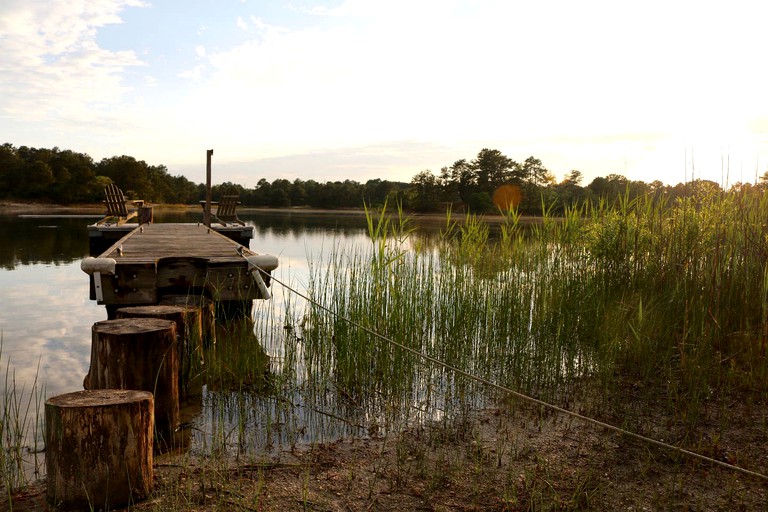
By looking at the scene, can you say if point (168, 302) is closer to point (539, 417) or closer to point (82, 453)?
point (82, 453)

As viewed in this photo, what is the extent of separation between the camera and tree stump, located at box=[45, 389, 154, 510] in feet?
8.60

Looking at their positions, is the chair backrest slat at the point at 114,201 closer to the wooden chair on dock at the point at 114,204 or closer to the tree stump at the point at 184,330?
the wooden chair on dock at the point at 114,204

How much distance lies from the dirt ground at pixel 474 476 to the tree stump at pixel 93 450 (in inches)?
6.5

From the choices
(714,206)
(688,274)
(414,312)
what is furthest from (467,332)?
(714,206)

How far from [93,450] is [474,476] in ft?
6.53

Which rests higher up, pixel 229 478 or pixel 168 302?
pixel 168 302

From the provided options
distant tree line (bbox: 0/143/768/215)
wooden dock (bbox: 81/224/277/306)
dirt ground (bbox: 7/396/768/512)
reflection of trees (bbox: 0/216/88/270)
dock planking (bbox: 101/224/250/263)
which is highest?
distant tree line (bbox: 0/143/768/215)

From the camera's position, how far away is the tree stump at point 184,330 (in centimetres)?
451

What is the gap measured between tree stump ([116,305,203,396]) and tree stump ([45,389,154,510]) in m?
Answer: 1.76

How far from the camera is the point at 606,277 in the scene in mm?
5977

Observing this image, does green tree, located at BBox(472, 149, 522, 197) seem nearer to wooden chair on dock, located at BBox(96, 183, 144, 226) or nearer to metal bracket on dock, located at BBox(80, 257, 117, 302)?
wooden chair on dock, located at BBox(96, 183, 144, 226)

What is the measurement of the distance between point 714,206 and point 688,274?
40.9 inches

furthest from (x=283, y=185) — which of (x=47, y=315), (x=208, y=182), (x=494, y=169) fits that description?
(x=47, y=315)

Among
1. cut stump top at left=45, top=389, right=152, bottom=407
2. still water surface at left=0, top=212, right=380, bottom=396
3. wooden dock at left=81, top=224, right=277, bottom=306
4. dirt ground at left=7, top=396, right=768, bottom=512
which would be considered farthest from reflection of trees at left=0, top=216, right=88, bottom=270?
dirt ground at left=7, top=396, right=768, bottom=512
